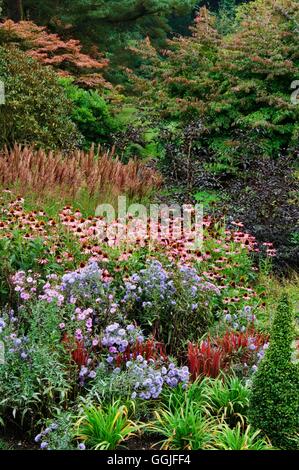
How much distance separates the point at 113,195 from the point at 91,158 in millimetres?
998

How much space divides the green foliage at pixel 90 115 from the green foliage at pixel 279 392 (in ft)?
27.3

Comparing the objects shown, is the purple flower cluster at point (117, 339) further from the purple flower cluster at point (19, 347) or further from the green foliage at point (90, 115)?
the green foliage at point (90, 115)

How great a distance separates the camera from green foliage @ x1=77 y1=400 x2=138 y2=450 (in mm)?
3518

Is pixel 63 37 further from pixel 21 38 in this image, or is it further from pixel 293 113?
pixel 293 113

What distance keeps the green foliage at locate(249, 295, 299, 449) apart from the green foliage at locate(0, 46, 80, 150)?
6384mm

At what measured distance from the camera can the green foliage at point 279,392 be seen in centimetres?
353

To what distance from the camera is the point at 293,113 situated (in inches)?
372

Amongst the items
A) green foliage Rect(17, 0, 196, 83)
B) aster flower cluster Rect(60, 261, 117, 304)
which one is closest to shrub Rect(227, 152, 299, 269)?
aster flower cluster Rect(60, 261, 117, 304)

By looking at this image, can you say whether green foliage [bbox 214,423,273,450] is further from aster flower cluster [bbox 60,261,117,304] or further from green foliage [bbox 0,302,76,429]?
aster flower cluster [bbox 60,261,117,304]

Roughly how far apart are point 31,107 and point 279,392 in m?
7.02

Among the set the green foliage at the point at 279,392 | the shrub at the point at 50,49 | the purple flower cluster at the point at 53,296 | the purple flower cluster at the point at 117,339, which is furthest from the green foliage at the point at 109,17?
the green foliage at the point at 279,392

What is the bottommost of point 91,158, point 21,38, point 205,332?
point 205,332
